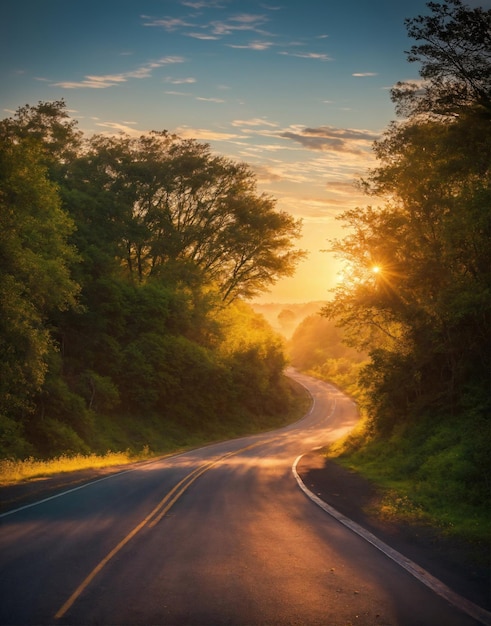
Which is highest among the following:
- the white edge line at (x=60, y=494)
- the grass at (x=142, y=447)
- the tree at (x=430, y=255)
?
the tree at (x=430, y=255)

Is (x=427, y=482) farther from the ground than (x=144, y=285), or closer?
closer

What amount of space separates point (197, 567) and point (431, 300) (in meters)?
19.4

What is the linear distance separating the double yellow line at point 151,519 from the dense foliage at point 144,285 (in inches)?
490

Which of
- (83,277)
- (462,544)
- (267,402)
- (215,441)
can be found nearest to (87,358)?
(83,277)

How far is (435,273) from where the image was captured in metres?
27.7

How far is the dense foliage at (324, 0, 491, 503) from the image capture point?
20.0 meters

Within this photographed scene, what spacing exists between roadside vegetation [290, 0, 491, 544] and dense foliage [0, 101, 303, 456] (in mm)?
16749

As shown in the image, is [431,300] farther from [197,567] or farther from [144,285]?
[144,285]

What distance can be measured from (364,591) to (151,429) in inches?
1644

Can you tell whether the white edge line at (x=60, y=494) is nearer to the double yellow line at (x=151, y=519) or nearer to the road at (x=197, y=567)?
the road at (x=197, y=567)

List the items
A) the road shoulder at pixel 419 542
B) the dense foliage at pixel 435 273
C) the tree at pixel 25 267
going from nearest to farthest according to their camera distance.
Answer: the road shoulder at pixel 419 542 → the dense foliage at pixel 435 273 → the tree at pixel 25 267

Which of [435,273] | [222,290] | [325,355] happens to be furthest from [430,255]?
[325,355]

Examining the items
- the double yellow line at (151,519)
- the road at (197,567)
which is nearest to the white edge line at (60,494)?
the road at (197,567)

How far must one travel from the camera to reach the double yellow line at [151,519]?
8.30m
